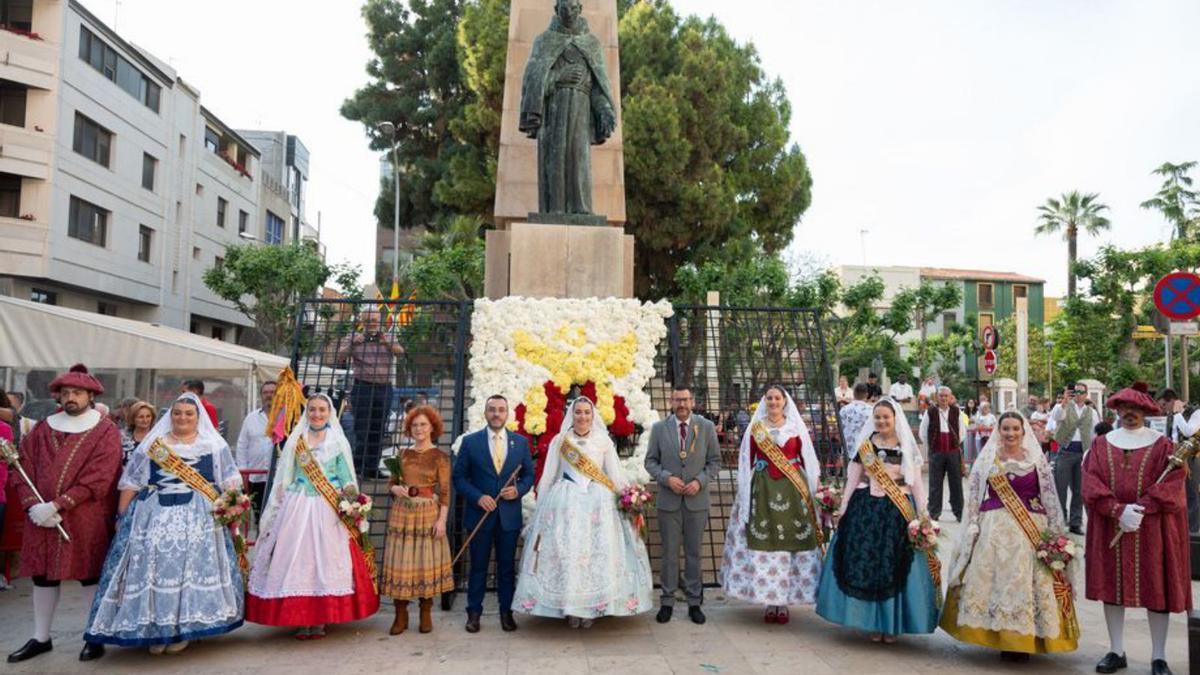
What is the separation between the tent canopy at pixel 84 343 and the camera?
920 cm

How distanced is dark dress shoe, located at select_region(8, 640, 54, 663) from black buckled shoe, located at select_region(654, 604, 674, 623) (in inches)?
160

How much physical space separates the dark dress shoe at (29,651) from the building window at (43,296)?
21.9m

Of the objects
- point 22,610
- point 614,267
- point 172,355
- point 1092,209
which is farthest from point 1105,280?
point 22,610

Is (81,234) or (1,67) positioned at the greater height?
(1,67)

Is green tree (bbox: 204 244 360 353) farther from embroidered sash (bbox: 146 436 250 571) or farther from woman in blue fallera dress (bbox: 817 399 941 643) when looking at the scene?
woman in blue fallera dress (bbox: 817 399 941 643)

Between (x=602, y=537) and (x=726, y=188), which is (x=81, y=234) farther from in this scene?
(x=602, y=537)

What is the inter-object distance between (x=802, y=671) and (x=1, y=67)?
25.4 metres

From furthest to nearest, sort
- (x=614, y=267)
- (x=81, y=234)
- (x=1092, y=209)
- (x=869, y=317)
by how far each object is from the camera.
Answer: (x=1092, y=209), (x=869, y=317), (x=81, y=234), (x=614, y=267)

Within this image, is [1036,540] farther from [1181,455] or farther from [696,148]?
[696,148]

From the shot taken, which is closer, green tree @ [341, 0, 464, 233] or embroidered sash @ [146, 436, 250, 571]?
embroidered sash @ [146, 436, 250, 571]

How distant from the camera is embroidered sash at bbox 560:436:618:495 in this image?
6.39 metres

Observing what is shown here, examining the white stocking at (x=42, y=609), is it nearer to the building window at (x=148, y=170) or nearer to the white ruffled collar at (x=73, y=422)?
the white ruffled collar at (x=73, y=422)

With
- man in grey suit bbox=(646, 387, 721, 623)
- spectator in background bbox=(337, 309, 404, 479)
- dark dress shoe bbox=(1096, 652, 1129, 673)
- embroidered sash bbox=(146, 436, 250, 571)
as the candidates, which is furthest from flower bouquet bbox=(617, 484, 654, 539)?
dark dress shoe bbox=(1096, 652, 1129, 673)

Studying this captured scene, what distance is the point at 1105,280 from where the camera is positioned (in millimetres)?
32625
